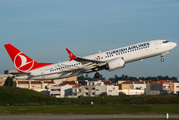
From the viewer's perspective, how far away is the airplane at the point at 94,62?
5072 centimetres

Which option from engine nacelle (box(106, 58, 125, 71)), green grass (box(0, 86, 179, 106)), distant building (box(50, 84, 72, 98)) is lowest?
green grass (box(0, 86, 179, 106))

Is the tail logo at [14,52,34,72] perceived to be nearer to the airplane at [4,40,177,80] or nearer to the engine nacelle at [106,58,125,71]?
the airplane at [4,40,177,80]

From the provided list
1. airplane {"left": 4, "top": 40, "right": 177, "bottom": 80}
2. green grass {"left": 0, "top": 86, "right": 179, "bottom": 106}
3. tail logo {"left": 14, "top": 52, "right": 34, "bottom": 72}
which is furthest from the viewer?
tail logo {"left": 14, "top": 52, "right": 34, "bottom": 72}

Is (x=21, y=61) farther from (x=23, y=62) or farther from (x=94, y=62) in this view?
(x=94, y=62)

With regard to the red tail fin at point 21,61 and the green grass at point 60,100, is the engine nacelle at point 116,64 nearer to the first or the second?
the green grass at point 60,100

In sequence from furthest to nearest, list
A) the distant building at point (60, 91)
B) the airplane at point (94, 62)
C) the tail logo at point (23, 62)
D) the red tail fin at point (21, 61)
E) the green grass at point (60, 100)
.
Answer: the distant building at point (60, 91)
the tail logo at point (23, 62)
the red tail fin at point (21, 61)
the green grass at point (60, 100)
the airplane at point (94, 62)

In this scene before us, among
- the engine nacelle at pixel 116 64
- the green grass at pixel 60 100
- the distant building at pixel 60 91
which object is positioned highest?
the engine nacelle at pixel 116 64

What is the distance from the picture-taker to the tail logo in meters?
56.3

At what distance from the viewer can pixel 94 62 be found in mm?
51125

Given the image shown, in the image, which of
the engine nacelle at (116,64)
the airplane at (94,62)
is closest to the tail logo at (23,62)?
the airplane at (94,62)

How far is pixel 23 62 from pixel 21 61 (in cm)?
51

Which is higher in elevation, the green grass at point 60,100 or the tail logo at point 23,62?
the tail logo at point 23,62

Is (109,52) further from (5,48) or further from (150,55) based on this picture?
(5,48)

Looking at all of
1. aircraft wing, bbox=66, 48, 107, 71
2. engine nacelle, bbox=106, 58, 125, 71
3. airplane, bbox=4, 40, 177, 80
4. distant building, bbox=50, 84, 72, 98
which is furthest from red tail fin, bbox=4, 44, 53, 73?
distant building, bbox=50, 84, 72, 98
